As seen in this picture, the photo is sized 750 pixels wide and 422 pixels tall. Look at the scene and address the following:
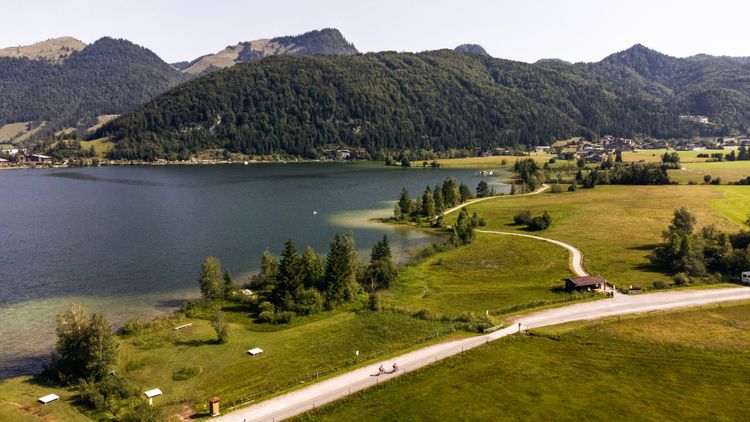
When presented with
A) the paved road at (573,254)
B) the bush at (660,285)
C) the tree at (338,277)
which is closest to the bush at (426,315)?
the tree at (338,277)

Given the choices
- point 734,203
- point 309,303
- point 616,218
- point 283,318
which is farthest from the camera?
point 734,203

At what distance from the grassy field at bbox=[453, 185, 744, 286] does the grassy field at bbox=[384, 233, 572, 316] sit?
885cm

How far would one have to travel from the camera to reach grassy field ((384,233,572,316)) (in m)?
73.6

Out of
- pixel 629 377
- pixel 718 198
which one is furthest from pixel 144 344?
pixel 718 198

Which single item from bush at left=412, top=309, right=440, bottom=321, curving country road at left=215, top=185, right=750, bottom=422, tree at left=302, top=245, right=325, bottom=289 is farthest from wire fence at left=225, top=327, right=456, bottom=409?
tree at left=302, top=245, right=325, bottom=289

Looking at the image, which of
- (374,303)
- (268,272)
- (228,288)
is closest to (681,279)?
(374,303)

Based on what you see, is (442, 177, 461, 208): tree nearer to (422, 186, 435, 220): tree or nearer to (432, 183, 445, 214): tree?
(432, 183, 445, 214): tree

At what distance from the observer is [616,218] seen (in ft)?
428

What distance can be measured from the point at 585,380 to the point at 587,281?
3121 centimetres

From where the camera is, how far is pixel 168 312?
71312mm

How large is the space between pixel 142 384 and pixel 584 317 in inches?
2121

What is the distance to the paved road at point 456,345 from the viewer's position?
42.8 metres

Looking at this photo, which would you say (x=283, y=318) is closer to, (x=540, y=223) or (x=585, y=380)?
(x=585, y=380)

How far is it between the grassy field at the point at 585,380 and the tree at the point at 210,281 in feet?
127
